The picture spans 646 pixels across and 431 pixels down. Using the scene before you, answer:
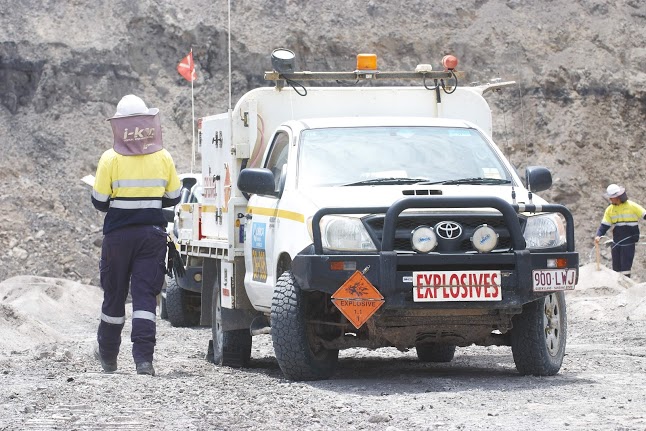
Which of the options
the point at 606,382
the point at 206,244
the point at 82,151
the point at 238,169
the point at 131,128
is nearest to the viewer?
the point at 606,382

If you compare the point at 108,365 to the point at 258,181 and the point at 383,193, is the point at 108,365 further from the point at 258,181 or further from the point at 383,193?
the point at 383,193

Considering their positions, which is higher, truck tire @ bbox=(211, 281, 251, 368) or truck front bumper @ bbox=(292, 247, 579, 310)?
truck front bumper @ bbox=(292, 247, 579, 310)

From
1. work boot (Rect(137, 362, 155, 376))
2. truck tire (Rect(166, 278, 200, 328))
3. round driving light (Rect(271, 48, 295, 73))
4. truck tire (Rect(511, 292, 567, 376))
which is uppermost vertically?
round driving light (Rect(271, 48, 295, 73))

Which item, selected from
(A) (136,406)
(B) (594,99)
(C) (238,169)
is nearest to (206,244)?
(C) (238,169)

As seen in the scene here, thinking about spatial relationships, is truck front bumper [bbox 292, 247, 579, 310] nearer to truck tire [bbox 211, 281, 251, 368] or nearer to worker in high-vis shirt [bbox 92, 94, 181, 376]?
worker in high-vis shirt [bbox 92, 94, 181, 376]

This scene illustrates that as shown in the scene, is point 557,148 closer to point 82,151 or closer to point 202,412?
point 82,151

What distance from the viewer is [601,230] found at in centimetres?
2295

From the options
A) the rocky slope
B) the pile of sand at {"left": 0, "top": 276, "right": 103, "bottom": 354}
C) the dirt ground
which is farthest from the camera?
the rocky slope

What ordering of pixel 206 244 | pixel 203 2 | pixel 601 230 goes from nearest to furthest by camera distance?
pixel 206 244, pixel 601 230, pixel 203 2

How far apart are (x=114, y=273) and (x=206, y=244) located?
1.94 metres

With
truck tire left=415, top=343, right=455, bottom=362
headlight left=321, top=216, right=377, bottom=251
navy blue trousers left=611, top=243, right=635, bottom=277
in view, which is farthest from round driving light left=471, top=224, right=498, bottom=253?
navy blue trousers left=611, top=243, right=635, bottom=277

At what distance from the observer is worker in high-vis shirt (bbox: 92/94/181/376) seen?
35.2 feet

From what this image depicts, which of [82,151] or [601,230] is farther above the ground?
[82,151]

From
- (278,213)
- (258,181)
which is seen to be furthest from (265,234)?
(258,181)
